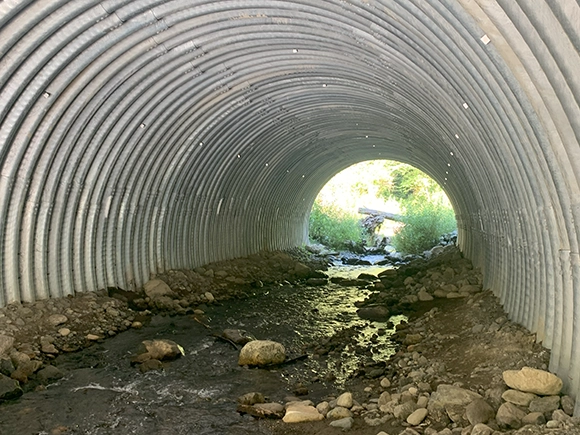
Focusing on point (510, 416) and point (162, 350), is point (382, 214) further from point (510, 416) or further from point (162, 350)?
point (510, 416)

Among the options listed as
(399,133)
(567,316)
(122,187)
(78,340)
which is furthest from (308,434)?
(399,133)

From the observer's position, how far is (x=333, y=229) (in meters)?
28.8

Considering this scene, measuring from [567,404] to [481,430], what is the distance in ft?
2.48

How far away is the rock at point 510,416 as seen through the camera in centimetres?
481

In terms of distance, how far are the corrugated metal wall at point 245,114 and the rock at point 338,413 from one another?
2.04 metres

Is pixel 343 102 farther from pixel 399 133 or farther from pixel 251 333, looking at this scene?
pixel 251 333

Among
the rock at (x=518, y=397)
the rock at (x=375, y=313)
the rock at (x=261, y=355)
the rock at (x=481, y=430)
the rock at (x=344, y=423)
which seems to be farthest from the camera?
the rock at (x=375, y=313)

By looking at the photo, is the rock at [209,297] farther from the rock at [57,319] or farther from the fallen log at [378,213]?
the fallen log at [378,213]

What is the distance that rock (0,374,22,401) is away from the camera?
641 centimetres

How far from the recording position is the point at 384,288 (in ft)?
50.2

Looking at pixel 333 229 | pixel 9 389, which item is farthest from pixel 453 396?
pixel 333 229

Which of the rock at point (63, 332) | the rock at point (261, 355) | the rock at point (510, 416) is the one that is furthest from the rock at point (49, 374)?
the rock at point (510, 416)

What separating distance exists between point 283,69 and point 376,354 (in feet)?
15.8

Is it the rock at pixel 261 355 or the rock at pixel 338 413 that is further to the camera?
the rock at pixel 261 355
